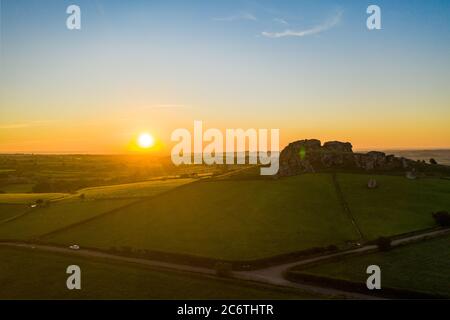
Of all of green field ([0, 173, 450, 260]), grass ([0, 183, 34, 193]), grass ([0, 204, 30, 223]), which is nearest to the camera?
green field ([0, 173, 450, 260])

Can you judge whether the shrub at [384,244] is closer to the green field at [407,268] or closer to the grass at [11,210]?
the green field at [407,268]

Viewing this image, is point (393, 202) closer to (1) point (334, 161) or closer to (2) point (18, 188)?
(1) point (334, 161)

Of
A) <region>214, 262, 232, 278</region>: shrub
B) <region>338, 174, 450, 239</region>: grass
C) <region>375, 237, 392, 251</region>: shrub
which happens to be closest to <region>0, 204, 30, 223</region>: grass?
<region>214, 262, 232, 278</region>: shrub

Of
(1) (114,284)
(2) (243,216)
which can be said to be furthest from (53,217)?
(1) (114,284)

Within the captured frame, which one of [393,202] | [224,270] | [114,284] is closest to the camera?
[114,284]

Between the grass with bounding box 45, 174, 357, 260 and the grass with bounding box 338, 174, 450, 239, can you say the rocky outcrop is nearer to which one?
the grass with bounding box 45, 174, 357, 260
